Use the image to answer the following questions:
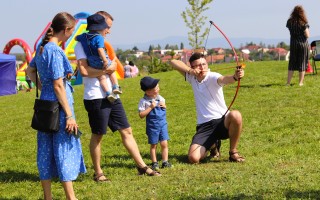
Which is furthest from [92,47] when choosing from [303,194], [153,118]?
[303,194]

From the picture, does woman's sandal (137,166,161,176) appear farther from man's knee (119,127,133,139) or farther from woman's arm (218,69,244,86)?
woman's arm (218,69,244,86)

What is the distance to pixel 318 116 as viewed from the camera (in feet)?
26.3

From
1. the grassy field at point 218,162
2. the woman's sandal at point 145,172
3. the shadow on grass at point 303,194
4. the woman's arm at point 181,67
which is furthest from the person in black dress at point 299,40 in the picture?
the shadow on grass at point 303,194

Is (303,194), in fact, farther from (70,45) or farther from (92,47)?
(70,45)

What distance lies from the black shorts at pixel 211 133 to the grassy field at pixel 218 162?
0.80ft

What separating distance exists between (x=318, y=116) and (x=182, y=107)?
131 inches

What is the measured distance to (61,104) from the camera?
4.18m

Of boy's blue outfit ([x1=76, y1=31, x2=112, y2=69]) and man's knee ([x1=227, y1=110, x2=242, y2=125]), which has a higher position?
boy's blue outfit ([x1=76, y1=31, x2=112, y2=69])

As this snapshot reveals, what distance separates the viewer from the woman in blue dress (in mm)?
4137

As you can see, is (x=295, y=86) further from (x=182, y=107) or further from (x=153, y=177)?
(x=153, y=177)

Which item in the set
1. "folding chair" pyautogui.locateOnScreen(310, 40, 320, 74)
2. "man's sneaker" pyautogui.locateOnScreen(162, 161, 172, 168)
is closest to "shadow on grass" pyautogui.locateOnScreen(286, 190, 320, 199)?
"man's sneaker" pyautogui.locateOnScreen(162, 161, 172, 168)

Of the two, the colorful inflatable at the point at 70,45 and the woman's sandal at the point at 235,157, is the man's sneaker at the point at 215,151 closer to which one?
the woman's sandal at the point at 235,157

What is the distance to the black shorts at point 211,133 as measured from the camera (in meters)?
5.96

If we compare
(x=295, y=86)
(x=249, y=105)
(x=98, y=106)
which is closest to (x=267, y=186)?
(x=98, y=106)
